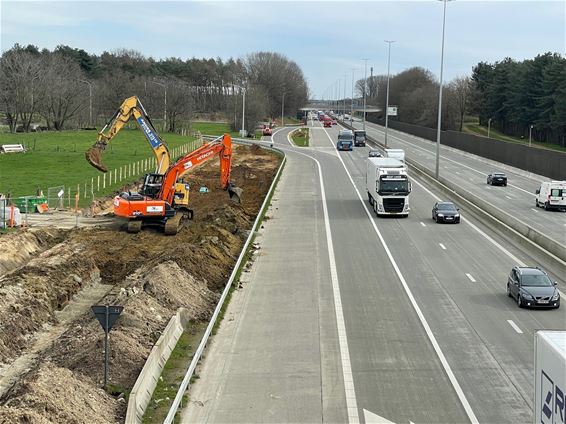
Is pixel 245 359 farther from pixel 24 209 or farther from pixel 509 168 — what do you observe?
pixel 509 168

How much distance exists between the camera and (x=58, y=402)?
14469 mm

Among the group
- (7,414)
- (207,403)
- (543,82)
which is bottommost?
(207,403)

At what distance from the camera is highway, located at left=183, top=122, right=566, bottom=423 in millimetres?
17219

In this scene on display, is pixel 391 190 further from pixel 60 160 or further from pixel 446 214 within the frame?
pixel 60 160

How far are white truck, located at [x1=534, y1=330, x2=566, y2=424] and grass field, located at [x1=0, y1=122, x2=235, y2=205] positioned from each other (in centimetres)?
4067

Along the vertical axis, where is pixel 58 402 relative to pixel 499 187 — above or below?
above

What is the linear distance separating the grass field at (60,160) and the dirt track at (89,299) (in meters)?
13.3

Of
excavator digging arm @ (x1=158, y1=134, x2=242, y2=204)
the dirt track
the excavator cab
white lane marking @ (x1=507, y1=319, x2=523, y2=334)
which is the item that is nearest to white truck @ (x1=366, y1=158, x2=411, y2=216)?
the dirt track

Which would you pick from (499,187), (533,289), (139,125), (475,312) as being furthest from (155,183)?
(499,187)

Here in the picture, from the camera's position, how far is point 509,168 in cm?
8356

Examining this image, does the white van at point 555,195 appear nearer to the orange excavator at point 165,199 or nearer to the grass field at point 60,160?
the orange excavator at point 165,199

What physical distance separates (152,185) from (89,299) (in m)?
13.7

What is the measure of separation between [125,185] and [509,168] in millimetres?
45972

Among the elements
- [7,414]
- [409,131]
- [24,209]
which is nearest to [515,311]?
[7,414]
